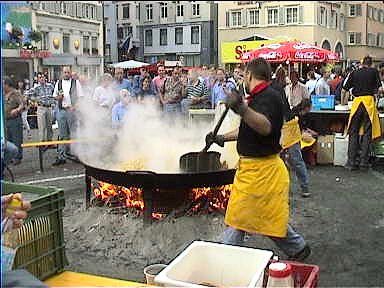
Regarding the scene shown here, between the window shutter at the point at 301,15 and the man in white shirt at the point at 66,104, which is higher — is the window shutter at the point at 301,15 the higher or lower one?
the higher one

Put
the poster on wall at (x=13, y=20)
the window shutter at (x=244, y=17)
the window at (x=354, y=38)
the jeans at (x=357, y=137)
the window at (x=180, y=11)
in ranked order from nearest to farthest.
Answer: the poster on wall at (x=13, y=20) → the jeans at (x=357, y=137) → the window shutter at (x=244, y=17) → the window at (x=354, y=38) → the window at (x=180, y=11)

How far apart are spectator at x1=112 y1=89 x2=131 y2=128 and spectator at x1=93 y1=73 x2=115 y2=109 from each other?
1.07 feet

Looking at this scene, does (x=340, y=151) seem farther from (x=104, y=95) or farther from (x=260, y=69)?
(x=260, y=69)

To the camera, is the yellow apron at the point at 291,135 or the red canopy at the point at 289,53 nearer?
the yellow apron at the point at 291,135

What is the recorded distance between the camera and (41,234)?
2947 mm

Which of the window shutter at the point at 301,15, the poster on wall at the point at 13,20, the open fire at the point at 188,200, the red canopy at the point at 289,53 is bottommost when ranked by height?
the open fire at the point at 188,200

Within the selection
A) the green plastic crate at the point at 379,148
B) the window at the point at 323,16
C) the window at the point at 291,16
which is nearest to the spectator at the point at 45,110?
the green plastic crate at the point at 379,148

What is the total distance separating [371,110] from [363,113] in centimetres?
14

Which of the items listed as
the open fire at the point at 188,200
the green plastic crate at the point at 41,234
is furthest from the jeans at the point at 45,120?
the green plastic crate at the point at 41,234

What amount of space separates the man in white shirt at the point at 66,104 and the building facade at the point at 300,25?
101 ft

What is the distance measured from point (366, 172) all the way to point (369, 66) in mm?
1760

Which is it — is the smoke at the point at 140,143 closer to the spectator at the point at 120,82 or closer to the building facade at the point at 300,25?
the spectator at the point at 120,82

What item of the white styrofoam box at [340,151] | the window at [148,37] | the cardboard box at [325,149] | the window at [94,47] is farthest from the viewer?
the window at [148,37]

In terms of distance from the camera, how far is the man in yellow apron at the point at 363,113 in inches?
336
